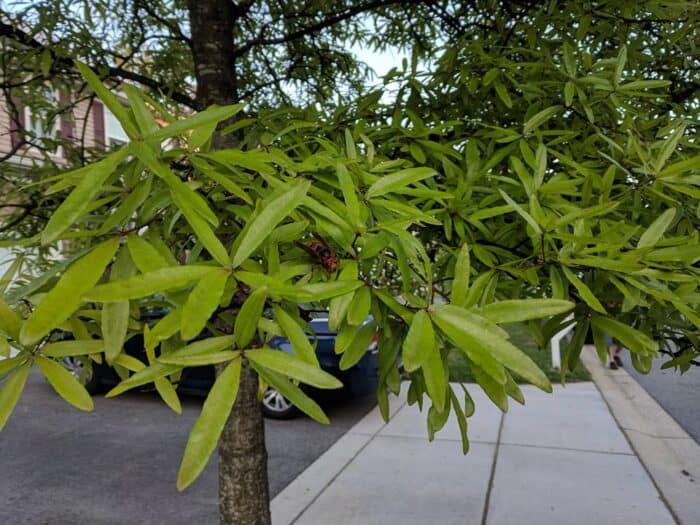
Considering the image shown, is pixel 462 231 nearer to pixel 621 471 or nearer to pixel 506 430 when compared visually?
pixel 621 471

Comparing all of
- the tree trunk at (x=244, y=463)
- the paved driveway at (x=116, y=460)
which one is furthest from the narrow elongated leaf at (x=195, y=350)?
the paved driveway at (x=116, y=460)

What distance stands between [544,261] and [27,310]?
3.34ft

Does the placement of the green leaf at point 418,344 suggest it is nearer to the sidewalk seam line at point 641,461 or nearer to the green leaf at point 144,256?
the green leaf at point 144,256

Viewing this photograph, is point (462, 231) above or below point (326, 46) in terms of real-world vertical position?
below

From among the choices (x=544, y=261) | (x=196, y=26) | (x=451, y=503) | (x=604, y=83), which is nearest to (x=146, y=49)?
(x=196, y=26)

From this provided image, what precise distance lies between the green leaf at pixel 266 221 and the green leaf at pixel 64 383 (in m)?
0.32

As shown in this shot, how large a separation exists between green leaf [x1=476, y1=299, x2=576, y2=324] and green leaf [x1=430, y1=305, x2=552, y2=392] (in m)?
0.10

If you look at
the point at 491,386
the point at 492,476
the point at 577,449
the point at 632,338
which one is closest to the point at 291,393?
the point at 491,386

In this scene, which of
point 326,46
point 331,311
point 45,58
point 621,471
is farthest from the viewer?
point 621,471

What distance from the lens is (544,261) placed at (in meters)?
1.17

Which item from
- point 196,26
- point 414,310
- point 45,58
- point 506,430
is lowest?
point 506,430

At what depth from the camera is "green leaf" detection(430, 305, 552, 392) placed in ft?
2.49

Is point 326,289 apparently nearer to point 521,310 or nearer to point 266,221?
point 266,221

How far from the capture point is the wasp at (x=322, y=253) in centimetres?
96
